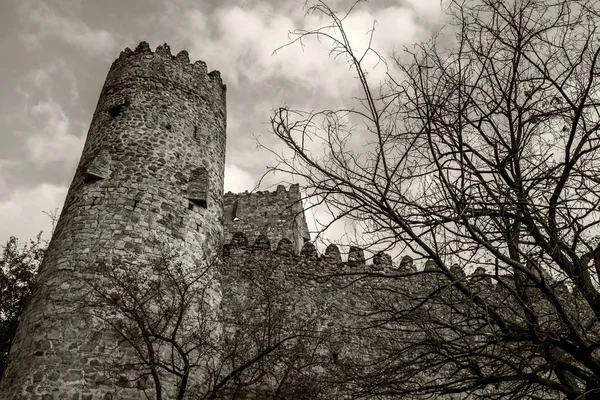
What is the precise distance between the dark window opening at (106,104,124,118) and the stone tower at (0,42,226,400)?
0.02 meters

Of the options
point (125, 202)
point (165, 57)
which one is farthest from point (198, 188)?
point (165, 57)

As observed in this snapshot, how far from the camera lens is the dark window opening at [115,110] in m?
10.5

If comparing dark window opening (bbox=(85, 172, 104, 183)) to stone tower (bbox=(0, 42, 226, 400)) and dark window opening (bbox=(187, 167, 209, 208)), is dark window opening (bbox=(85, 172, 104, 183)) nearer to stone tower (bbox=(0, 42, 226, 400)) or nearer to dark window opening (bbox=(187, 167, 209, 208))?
stone tower (bbox=(0, 42, 226, 400))

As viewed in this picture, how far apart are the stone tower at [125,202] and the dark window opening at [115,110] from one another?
0.02 metres

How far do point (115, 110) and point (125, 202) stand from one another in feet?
8.31

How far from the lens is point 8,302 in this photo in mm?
12211

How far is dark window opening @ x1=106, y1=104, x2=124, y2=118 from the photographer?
413 inches

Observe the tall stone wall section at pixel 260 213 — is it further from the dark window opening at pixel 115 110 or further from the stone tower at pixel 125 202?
the dark window opening at pixel 115 110

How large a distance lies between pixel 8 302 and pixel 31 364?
230 inches

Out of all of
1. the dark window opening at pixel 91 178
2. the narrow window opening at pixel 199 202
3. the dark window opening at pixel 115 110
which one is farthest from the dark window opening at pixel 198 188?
the dark window opening at pixel 115 110

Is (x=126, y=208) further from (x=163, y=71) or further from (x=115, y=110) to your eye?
(x=163, y=71)

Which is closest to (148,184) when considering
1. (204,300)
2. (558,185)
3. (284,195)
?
(204,300)

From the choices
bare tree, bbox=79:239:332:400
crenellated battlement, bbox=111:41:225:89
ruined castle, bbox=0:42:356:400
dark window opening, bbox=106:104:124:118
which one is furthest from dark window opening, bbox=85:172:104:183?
crenellated battlement, bbox=111:41:225:89

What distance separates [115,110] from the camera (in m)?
10.6
